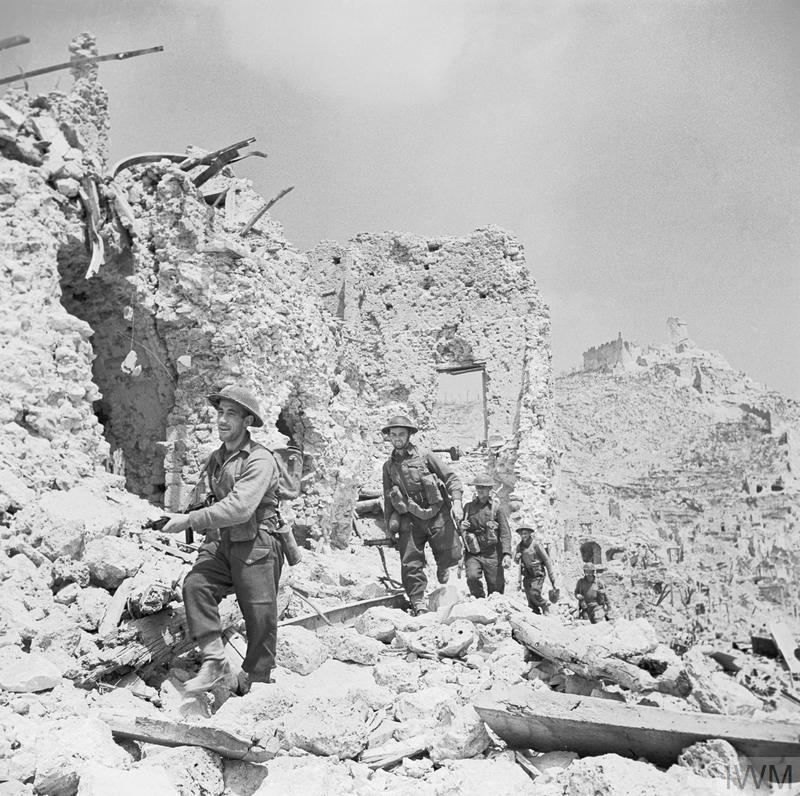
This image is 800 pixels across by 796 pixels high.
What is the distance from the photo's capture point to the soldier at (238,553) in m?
3.59

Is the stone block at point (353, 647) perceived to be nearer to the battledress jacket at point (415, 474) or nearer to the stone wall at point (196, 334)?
the battledress jacket at point (415, 474)

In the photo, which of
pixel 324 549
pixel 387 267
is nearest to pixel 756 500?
pixel 387 267

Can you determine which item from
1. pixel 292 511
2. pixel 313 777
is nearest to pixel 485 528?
pixel 292 511

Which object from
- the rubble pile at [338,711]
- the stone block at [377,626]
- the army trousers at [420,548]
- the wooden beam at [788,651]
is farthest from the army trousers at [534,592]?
the rubble pile at [338,711]

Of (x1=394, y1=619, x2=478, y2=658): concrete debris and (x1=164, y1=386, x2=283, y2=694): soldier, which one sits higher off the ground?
(x1=164, y1=386, x2=283, y2=694): soldier

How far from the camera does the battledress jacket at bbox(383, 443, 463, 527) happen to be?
6.58 meters

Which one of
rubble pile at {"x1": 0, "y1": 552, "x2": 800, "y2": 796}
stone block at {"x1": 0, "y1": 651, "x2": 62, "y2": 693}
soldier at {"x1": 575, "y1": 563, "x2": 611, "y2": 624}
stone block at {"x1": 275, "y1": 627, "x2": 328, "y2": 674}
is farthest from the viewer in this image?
soldier at {"x1": 575, "y1": 563, "x2": 611, "y2": 624}

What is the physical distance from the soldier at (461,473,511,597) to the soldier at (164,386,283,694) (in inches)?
149

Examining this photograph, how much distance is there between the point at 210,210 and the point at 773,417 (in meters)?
43.2

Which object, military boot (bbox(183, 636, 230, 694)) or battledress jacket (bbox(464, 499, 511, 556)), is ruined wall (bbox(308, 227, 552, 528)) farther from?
military boot (bbox(183, 636, 230, 694))

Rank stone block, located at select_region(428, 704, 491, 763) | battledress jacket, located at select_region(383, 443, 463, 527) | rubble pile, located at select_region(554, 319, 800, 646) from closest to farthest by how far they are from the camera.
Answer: stone block, located at select_region(428, 704, 491, 763) < battledress jacket, located at select_region(383, 443, 463, 527) < rubble pile, located at select_region(554, 319, 800, 646)

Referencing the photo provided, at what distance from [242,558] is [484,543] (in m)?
4.15

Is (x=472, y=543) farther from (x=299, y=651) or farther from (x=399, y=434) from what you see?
(x=299, y=651)

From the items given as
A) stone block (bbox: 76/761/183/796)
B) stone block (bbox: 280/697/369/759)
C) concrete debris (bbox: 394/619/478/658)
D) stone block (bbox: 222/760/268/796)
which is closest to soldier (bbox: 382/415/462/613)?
concrete debris (bbox: 394/619/478/658)
